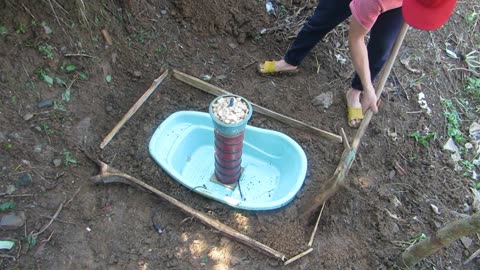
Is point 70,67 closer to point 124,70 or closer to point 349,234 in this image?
point 124,70

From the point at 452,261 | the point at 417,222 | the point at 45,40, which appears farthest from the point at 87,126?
the point at 452,261

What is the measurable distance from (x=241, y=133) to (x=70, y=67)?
4.10ft

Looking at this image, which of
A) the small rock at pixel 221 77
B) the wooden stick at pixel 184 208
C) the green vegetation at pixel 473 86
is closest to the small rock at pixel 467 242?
the wooden stick at pixel 184 208

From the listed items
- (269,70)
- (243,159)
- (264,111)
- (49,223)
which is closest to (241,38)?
(269,70)

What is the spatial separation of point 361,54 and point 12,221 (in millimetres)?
1968

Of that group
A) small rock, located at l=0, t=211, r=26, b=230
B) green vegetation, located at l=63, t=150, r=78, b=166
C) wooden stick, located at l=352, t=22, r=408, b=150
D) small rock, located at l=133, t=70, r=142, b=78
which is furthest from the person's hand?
small rock, located at l=0, t=211, r=26, b=230

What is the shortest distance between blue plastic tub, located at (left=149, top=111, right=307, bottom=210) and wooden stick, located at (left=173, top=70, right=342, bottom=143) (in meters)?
0.16

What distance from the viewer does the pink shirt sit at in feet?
6.34

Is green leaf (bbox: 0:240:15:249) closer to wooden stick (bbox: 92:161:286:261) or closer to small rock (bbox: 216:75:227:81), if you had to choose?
wooden stick (bbox: 92:161:286:261)

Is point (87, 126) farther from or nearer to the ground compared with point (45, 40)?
nearer to the ground

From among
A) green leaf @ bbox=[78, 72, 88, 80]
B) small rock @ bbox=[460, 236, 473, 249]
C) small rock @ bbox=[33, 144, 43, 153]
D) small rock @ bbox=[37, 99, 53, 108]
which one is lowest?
small rock @ bbox=[460, 236, 473, 249]

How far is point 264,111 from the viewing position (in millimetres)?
2658

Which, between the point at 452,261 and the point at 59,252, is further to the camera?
Result: the point at 452,261

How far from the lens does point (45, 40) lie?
2457 mm
